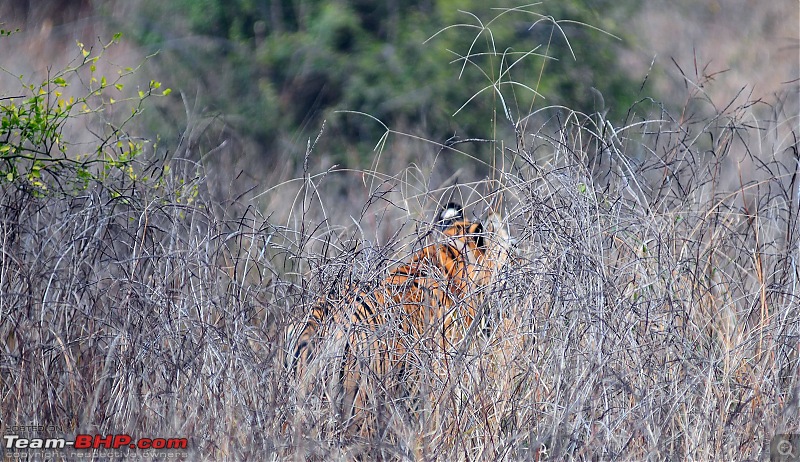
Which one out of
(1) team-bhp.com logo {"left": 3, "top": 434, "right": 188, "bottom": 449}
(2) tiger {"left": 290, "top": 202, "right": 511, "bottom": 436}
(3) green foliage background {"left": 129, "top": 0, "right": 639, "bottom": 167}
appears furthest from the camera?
(3) green foliage background {"left": 129, "top": 0, "right": 639, "bottom": 167}

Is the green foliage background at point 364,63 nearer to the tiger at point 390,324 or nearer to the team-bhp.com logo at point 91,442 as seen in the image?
the tiger at point 390,324

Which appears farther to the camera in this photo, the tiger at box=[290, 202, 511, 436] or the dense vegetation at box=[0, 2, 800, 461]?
the tiger at box=[290, 202, 511, 436]

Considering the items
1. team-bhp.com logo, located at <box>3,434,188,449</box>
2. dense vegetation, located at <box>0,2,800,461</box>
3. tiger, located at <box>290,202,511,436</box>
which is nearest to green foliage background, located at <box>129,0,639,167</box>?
dense vegetation, located at <box>0,2,800,461</box>

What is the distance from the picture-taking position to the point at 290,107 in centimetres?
880

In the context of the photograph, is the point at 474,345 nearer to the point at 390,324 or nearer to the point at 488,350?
the point at 488,350

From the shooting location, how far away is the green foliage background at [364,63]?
8.13 m

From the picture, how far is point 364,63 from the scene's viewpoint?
8352 mm

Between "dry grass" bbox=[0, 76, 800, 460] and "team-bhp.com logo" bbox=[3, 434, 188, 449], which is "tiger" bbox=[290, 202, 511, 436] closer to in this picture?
"dry grass" bbox=[0, 76, 800, 460]

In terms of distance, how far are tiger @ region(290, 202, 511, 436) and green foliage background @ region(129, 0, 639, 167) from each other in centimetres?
464

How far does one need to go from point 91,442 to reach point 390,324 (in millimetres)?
1021

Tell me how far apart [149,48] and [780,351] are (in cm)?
737

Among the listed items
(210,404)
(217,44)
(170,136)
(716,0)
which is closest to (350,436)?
(210,404)

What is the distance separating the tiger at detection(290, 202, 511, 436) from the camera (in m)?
2.99

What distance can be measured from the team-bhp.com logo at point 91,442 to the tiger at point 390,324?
51cm
